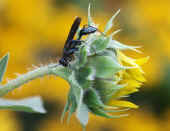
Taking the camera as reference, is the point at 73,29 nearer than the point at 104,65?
Yes

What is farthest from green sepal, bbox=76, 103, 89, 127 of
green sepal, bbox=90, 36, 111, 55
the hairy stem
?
green sepal, bbox=90, 36, 111, 55

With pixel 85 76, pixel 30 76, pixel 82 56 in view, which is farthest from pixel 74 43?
pixel 30 76

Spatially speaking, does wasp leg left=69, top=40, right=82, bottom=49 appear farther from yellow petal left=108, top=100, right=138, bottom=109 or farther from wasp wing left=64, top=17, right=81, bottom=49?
yellow petal left=108, top=100, right=138, bottom=109

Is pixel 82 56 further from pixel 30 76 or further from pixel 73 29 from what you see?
pixel 30 76

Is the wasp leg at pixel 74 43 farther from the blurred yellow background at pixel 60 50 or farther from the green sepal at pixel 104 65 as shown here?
the blurred yellow background at pixel 60 50

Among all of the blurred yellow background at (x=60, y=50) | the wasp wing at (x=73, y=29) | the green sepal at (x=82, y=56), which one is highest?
the wasp wing at (x=73, y=29)

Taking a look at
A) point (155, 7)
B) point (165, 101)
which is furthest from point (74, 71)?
point (155, 7)

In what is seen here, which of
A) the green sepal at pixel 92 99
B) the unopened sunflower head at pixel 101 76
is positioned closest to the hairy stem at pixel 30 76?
the unopened sunflower head at pixel 101 76
